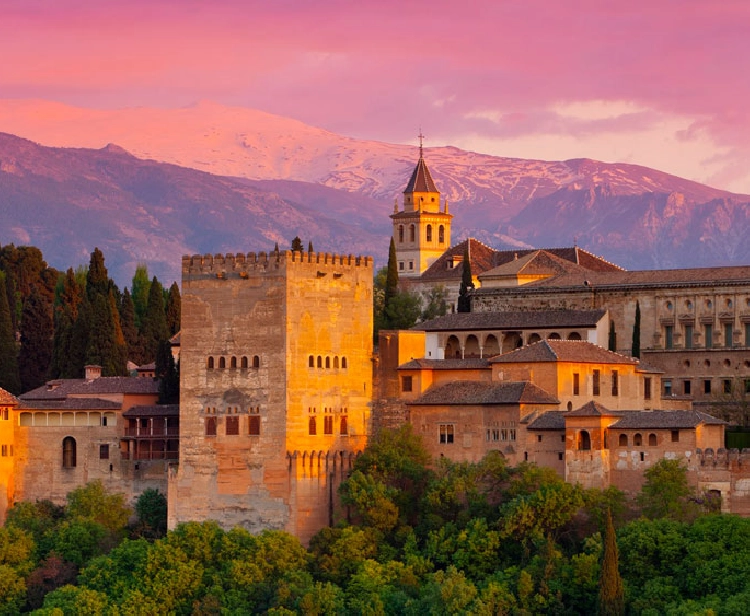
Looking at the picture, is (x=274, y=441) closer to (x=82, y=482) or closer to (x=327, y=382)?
(x=327, y=382)

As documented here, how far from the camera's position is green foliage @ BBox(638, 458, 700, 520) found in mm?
60594

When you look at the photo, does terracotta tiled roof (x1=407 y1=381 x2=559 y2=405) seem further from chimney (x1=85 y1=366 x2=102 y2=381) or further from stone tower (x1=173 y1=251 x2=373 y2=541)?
chimney (x1=85 y1=366 x2=102 y2=381)

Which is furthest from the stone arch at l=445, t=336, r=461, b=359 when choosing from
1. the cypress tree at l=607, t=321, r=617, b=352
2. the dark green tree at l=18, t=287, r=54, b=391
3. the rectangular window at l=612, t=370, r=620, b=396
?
the dark green tree at l=18, t=287, r=54, b=391

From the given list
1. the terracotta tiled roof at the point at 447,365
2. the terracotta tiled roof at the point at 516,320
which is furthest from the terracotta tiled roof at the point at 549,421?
the terracotta tiled roof at the point at 516,320

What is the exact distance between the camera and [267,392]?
65188mm

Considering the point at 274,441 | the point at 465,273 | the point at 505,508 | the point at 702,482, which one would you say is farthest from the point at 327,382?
the point at 465,273

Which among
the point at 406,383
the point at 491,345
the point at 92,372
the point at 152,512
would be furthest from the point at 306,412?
the point at 92,372

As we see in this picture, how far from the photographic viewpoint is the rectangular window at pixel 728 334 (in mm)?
80438

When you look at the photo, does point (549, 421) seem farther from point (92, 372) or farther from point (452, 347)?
point (92, 372)

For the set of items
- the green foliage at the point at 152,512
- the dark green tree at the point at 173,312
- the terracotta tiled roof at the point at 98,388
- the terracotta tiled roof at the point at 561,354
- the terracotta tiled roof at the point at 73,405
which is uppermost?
the dark green tree at the point at 173,312

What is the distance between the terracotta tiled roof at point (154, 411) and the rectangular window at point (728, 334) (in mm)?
21904

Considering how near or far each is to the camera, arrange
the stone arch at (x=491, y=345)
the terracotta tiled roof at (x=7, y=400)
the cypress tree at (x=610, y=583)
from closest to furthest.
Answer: the cypress tree at (x=610, y=583), the terracotta tiled roof at (x=7, y=400), the stone arch at (x=491, y=345)

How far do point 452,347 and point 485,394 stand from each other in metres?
11.6

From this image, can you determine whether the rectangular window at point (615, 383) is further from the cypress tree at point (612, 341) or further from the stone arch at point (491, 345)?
the stone arch at point (491, 345)
